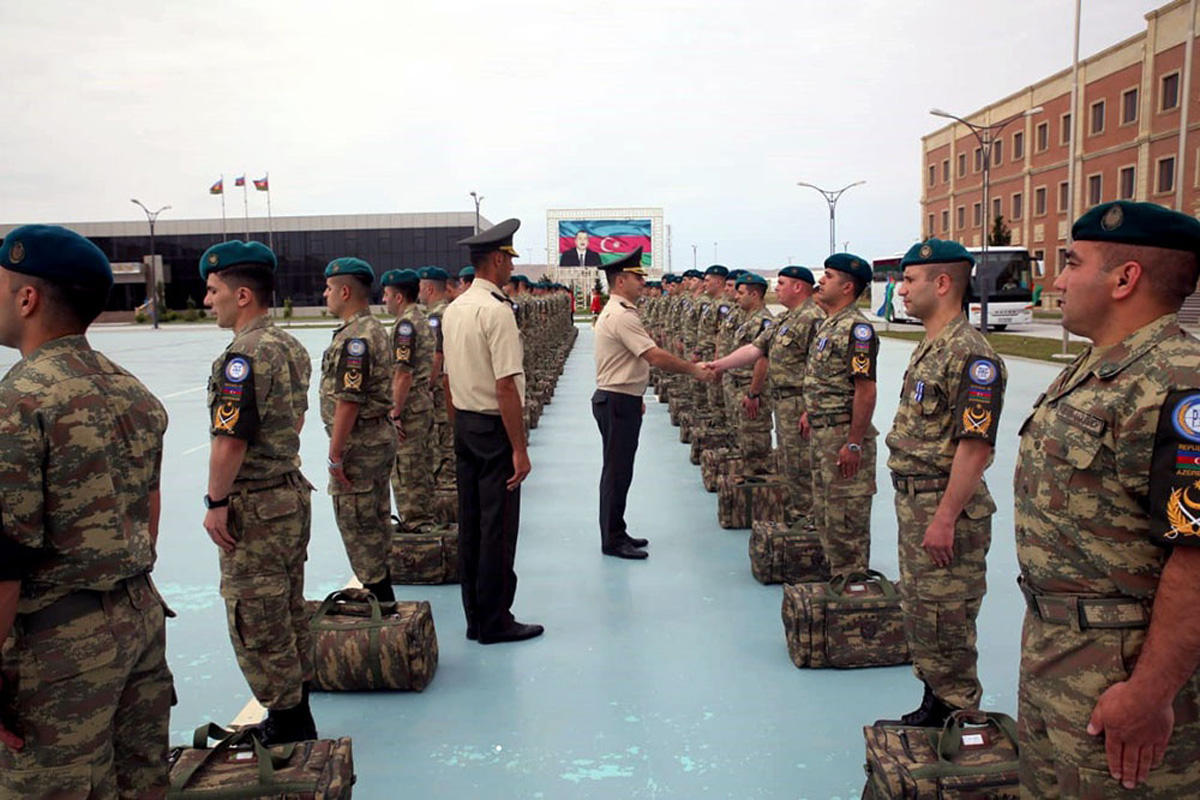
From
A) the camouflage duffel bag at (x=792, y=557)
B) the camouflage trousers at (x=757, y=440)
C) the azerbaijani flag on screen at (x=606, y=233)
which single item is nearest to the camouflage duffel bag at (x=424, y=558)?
the camouflage duffel bag at (x=792, y=557)

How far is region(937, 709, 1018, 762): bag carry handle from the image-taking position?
2445mm

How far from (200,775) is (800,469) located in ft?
12.8

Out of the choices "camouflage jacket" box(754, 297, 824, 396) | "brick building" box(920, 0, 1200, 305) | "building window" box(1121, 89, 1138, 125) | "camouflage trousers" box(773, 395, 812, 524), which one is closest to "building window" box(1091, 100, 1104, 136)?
"brick building" box(920, 0, 1200, 305)

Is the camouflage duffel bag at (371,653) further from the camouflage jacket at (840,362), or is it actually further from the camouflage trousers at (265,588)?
the camouflage jacket at (840,362)

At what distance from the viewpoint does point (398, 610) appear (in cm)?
389

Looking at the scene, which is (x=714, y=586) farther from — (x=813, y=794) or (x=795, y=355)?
(x=813, y=794)

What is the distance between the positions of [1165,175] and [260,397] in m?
41.2

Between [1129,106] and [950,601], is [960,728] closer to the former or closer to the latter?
[950,601]

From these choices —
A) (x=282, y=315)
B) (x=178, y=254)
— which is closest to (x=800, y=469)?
(x=282, y=315)

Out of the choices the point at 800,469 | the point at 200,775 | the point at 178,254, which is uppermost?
the point at 178,254

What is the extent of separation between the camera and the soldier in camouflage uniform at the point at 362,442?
13.9 ft

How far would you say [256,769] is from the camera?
2.55 m

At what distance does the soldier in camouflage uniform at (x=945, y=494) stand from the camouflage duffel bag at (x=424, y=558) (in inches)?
110

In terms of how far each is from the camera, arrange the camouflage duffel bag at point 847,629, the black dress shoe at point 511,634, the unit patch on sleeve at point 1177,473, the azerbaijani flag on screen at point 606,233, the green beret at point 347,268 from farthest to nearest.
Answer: the azerbaijani flag on screen at point 606,233
the green beret at point 347,268
the black dress shoe at point 511,634
the camouflage duffel bag at point 847,629
the unit patch on sleeve at point 1177,473
